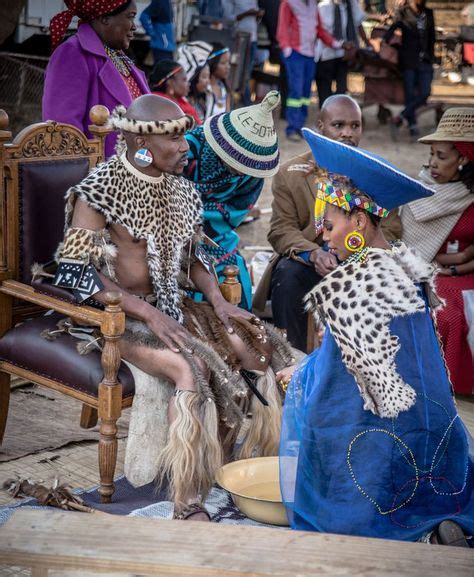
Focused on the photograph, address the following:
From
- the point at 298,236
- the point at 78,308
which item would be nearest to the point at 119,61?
the point at 298,236

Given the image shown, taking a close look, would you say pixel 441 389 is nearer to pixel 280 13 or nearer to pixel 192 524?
pixel 192 524

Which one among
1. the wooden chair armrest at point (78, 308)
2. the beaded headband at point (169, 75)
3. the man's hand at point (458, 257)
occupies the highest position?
the beaded headband at point (169, 75)

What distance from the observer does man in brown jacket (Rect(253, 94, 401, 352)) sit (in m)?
5.11

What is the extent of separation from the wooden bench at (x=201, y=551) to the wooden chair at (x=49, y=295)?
4.43ft

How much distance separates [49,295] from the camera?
12.7ft

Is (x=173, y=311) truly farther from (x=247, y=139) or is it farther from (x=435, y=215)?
(x=435, y=215)

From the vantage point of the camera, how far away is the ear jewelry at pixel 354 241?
3.13 meters

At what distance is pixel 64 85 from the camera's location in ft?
15.2

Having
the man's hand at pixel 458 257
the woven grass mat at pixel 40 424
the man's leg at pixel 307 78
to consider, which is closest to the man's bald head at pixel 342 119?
the man's hand at pixel 458 257

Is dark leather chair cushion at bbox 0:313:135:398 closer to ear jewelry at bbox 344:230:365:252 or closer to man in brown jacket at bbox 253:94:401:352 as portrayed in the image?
ear jewelry at bbox 344:230:365:252

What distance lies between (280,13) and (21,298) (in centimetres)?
952

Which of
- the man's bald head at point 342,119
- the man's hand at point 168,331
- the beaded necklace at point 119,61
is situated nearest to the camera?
the man's hand at point 168,331

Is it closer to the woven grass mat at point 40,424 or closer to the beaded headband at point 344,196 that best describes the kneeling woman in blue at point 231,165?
the woven grass mat at point 40,424

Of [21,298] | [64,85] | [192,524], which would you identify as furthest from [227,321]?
[192,524]
